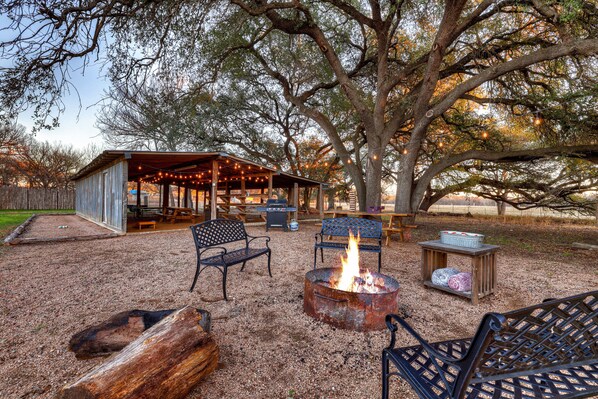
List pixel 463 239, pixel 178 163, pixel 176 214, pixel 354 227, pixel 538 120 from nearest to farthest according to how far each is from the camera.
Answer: pixel 463 239 < pixel 354 227 < pixel 538 120 < pixel 178 163 < pixel 176 214

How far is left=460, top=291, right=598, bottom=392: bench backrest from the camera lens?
123 cm

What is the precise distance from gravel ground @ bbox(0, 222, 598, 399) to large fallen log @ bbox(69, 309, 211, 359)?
87 mm

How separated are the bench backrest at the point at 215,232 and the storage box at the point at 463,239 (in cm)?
339

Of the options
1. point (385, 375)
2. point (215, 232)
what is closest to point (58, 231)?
point (215, 232)

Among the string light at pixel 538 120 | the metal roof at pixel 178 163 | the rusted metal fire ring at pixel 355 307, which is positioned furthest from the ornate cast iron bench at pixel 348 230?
the string light at pixel 538 120

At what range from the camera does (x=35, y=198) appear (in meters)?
21.1

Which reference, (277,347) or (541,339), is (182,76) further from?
(541,339)

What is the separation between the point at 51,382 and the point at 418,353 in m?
2.65

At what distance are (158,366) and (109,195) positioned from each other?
11.1m

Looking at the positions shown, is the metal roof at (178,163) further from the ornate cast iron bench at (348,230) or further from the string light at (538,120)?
the string light at (538,120)

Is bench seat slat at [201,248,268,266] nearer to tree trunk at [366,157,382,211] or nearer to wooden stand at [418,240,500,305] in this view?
wooden stand at [418,240,500,305]

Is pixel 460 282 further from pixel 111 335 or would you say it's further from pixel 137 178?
pixel 137 178

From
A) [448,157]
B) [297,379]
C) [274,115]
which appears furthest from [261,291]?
[274,115]

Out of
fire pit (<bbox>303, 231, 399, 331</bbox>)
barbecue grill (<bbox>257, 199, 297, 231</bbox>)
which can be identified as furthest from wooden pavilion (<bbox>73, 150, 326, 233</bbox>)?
fire pit (<bbox>303, 231, 399, 331</bbox>)
